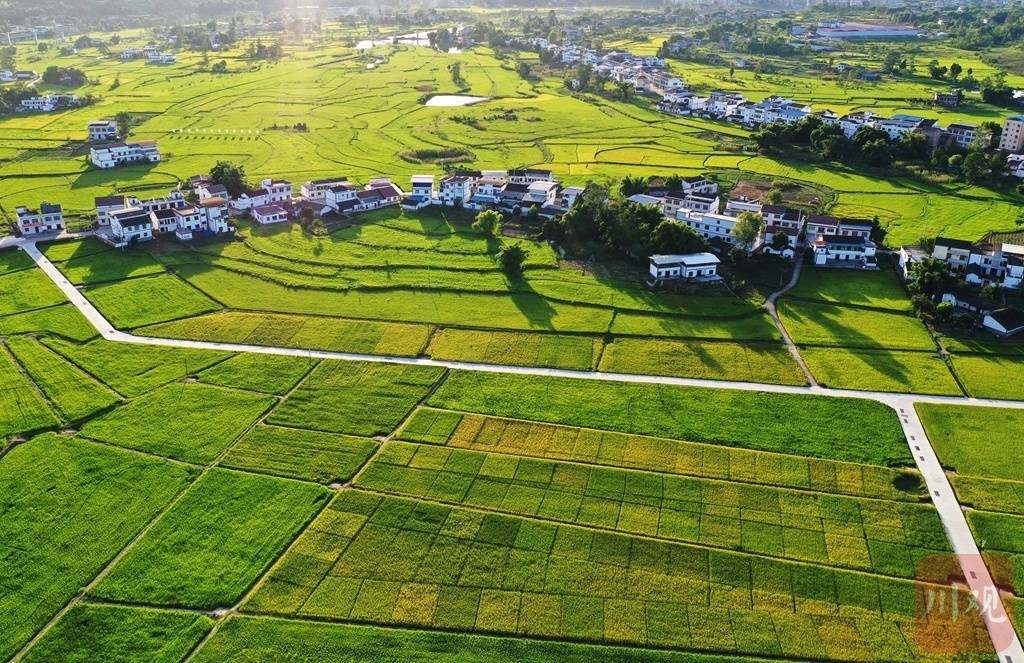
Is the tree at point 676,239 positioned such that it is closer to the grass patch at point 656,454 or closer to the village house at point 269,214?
the grass patch at point 656,454

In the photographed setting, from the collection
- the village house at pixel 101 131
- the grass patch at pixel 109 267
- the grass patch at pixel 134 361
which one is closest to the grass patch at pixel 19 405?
the grass patch at pixel 134 361

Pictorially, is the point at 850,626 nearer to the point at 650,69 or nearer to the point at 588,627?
the point at 588,627

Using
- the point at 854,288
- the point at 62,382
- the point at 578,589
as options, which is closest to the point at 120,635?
the point at 578,589

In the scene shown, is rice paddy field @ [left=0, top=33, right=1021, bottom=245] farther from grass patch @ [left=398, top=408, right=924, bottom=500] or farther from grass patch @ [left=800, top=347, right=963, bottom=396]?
grass patch @ [left=398, top=408, right=924, bottom=500]

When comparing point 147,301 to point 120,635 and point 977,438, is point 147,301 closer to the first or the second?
point 120,635

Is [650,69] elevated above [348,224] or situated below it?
above

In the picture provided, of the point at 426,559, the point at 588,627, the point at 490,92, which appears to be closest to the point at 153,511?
the point at 426,559
